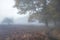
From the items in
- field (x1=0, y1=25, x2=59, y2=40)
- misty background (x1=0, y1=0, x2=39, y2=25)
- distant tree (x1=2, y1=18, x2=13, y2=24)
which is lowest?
field (x1=0, y1=25, x2=59, y2=40)

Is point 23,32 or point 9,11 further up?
point 9,11

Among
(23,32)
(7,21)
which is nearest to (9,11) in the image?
(7,21)

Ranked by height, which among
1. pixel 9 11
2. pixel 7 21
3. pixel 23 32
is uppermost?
pixel 9 11

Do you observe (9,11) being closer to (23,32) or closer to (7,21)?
(7,21)

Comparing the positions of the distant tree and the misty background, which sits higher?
the misty background

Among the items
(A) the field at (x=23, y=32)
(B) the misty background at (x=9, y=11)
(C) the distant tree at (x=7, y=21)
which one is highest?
(B) the misty background at (x=9, y=11)

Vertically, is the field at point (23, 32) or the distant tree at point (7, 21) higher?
the distant tree at point (7, 21)

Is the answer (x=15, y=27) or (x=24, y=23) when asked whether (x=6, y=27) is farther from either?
(x=24, y=23)

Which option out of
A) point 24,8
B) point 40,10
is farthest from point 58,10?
point 24,8

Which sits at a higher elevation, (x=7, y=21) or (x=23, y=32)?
(x=7, y=21)

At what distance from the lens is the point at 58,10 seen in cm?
158

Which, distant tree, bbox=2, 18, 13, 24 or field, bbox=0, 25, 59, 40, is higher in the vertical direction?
distant tree, bbox=2, 18, 13, 24

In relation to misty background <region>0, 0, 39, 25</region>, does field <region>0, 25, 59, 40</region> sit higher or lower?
lower

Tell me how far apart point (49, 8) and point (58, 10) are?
0.11m
